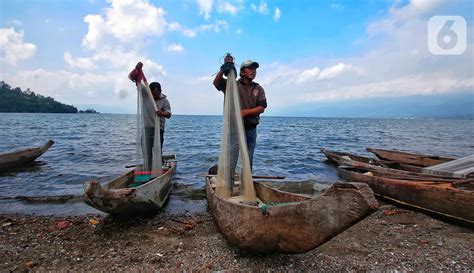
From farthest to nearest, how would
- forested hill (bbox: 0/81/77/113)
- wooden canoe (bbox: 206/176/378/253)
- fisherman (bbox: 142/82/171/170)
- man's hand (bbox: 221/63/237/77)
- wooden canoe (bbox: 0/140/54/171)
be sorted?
1. forested hill (bbox: 0/81/77/113)
2. wooden canoe (bbox: 0/140/54/171)
3. fisherman (bbox: 142/82/171/170)
4. man's hand (bbox: 221/63/237/77)
5. wooden canoe (bbox: 206/176/378/253)

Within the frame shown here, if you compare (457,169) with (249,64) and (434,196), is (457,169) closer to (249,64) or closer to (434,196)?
(434,196)

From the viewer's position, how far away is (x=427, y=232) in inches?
223

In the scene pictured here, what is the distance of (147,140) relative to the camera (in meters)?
7.80

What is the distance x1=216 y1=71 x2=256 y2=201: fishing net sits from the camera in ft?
17.4

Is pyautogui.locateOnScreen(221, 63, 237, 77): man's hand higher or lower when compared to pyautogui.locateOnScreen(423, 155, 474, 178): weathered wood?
higher

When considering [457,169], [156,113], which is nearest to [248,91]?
[156,113]

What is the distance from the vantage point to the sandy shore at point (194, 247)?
426 centimetres

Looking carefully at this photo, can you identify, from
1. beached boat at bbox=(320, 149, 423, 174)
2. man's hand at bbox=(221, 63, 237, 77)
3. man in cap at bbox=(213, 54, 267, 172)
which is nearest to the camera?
man's hand at bbox=(221, 63, 237, 77)

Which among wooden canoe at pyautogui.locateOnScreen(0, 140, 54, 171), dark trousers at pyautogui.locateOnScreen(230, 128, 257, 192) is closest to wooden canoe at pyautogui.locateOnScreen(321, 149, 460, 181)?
dark trousers at pyautogui.locateOnScreen(230, 128, 257, 192)

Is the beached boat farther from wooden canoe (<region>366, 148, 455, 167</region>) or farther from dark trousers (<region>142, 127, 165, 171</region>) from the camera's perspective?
dark trousers (<region>142, 127, 165, 171</region>)

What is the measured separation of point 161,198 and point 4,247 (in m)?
3.15

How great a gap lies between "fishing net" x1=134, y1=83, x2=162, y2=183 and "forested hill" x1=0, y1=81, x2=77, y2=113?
147039 millimetres

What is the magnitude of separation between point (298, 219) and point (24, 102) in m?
154

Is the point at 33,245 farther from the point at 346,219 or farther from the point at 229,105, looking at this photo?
the point at 346,219
